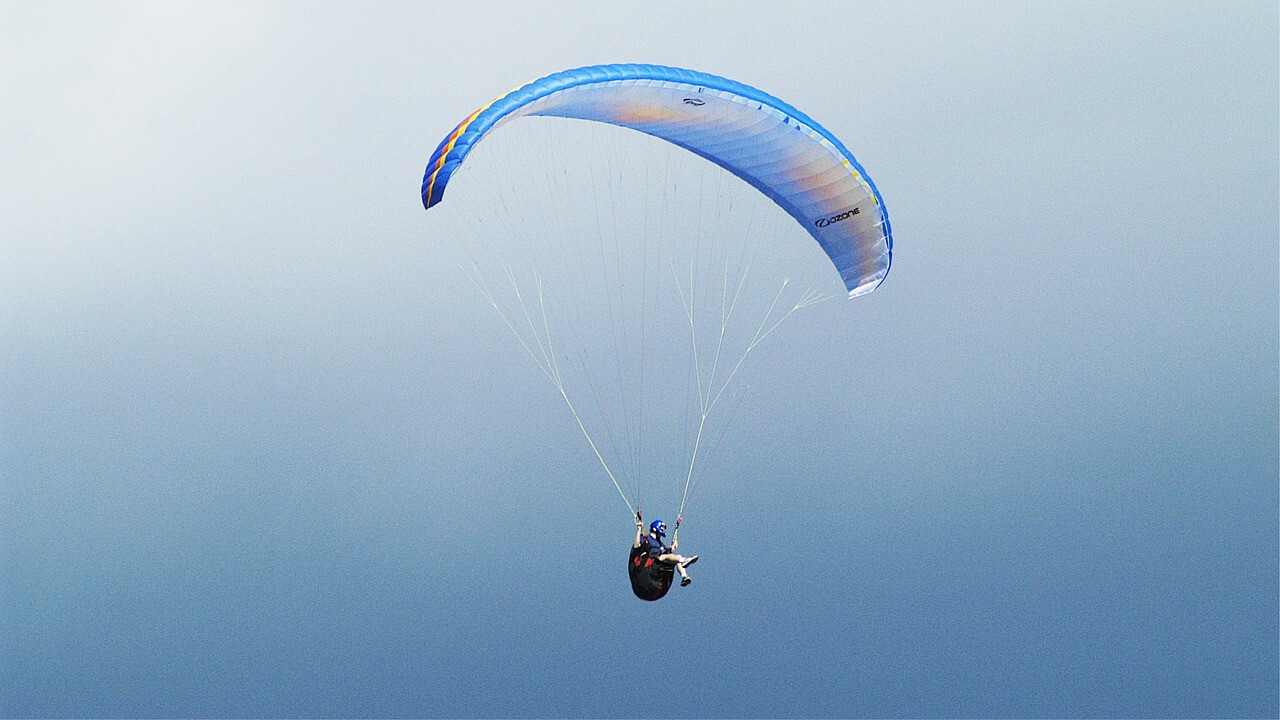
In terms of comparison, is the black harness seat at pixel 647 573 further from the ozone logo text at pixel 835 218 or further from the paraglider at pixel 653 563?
the ozone logo text at pixel 835 218

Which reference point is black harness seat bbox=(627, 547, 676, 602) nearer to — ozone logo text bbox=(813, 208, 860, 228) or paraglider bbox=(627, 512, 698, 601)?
paraglider bbox=(627, 512, 698, 601)

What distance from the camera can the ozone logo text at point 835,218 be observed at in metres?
21.3

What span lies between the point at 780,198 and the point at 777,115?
2315mm

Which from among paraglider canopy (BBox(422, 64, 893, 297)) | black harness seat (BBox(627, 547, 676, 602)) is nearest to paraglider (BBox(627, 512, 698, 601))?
black harness seat (BBox(627, 547, 676, 602))

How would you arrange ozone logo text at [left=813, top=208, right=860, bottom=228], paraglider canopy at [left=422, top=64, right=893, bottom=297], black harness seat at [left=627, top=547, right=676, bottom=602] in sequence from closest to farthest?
paraglider canopy at [left=422, top=64, right=893, bottom=297] → black harness seat at [left=627, top=547, right=676, bottom=602] → ozone logo text at [left=813, top=208, right=860, bottom=228]

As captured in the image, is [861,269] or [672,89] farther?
[861,269]

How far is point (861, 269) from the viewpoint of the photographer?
22.2 meters

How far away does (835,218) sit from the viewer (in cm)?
2150

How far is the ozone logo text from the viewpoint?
2130 cm

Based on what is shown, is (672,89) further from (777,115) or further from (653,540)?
(653,540)

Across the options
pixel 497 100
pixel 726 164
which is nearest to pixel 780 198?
pixel 726 164

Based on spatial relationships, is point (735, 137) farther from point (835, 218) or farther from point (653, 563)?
point (653, 563)

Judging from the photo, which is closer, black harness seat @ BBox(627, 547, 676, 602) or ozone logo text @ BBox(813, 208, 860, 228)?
black harness seat @ BBox(627, 547, 676, 602)

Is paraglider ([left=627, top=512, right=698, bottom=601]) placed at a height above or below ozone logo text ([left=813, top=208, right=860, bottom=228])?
below
